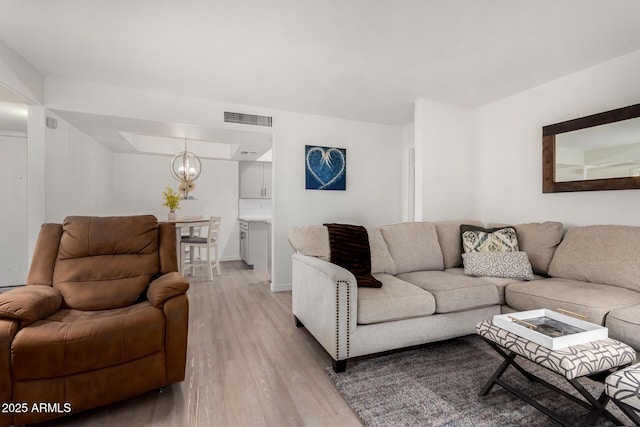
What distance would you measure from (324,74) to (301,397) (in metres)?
2.74

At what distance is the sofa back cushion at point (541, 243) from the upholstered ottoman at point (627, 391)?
1.70m

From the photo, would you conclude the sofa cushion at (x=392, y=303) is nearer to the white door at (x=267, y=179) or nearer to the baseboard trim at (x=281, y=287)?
the baseboard trim at (x=281, y=287)

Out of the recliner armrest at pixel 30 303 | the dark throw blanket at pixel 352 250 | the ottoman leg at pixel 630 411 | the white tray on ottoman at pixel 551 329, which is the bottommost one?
the ottoman leg at pixel 630 411

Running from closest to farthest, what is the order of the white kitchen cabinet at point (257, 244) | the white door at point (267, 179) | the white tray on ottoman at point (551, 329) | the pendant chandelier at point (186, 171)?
the white tray on ottoman at point (551, 329) < the pendant chandelier at point (186, 171) < the white kitchen cabinet at point (257, 244) < the white door at point (267, 179)

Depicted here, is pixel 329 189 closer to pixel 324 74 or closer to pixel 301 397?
pixel 324 74

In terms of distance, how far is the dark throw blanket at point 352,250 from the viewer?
245cm

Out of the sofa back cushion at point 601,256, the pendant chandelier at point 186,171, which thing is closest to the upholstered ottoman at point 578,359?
the sofa back cushion at point 601,256

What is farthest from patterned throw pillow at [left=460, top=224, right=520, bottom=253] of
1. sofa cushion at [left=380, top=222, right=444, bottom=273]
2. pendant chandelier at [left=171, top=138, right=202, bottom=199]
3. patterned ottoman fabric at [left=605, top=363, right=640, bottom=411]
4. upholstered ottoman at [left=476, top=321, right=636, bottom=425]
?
pendant chandelier at [left=171, top=138, right=202, bottom=199]

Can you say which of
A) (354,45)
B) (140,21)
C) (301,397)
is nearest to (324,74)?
(354,45)

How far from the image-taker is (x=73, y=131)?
359 centimetres

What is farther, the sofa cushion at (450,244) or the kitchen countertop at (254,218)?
the kitchen countertop at (254,218)

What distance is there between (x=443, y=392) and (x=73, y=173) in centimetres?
443

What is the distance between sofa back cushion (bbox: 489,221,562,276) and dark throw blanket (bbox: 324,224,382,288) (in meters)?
1.58

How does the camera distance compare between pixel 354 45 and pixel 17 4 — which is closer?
pixel 17 4
